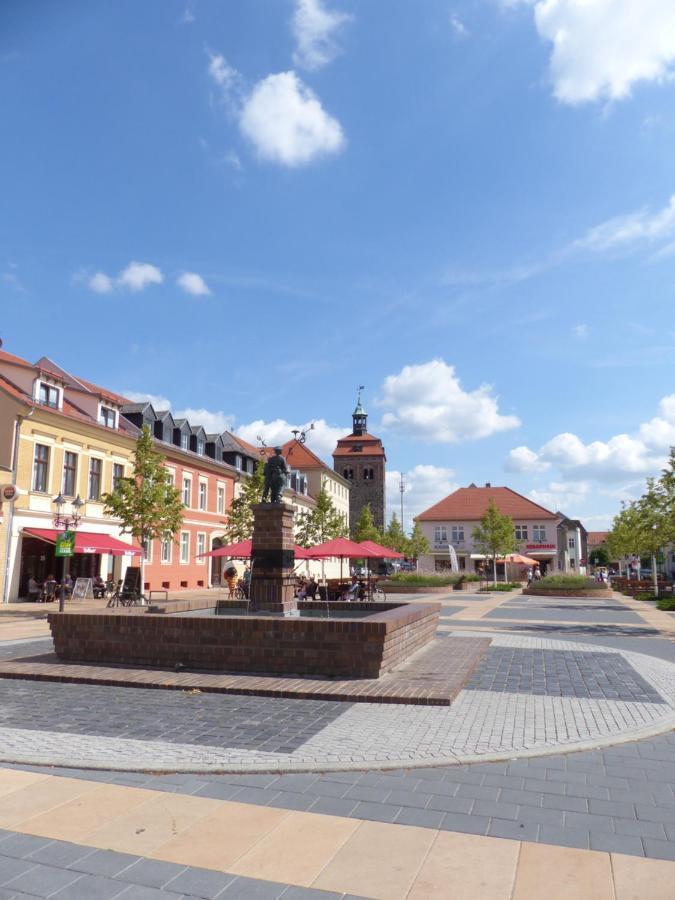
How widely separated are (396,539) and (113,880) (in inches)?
3036

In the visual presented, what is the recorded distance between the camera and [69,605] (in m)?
26.3

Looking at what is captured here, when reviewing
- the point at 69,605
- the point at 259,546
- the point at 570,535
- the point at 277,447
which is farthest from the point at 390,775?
the point at 570,535

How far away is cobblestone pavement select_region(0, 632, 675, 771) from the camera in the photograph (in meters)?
6.07

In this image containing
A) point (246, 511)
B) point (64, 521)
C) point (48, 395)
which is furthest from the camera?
point (246, 511)

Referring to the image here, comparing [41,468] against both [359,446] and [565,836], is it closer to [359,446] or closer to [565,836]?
[565,836]

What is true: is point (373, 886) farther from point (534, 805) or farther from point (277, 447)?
point (277, 447)

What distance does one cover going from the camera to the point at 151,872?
12.7 ft

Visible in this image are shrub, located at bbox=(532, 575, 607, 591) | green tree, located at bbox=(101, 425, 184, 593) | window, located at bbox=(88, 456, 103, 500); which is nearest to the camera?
green tree, located at bbox=(101, 425, 184, 593)

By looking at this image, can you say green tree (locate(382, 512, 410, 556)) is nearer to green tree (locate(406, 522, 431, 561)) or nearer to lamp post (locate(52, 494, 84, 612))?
green tree (locate(406, 522, 431, 561))

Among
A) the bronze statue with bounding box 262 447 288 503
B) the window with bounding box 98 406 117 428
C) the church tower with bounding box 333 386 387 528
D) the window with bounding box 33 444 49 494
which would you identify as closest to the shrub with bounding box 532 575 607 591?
the window with bounding box 98 406 117 428

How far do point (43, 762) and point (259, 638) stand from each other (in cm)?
431

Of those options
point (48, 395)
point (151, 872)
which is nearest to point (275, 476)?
point (151, 872)

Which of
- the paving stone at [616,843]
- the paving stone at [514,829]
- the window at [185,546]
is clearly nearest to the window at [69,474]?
the window at [185,546]

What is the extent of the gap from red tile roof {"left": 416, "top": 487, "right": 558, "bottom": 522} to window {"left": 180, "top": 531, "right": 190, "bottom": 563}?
44.1 m
